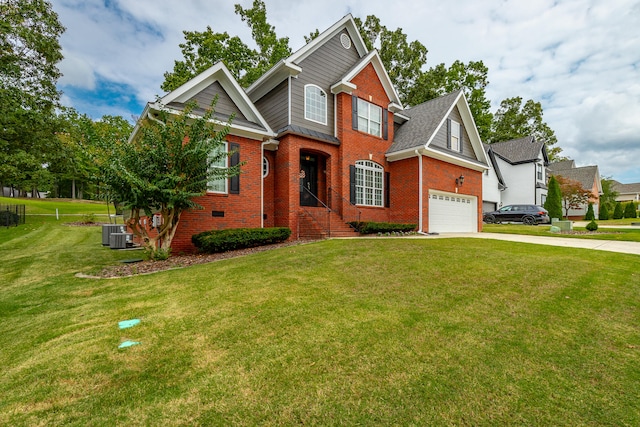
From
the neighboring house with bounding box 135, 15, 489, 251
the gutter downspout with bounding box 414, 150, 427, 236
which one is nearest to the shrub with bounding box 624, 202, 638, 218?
the neighboring house with bounding box 135, 15, 489, 251

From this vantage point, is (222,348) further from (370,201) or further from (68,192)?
(68,192)

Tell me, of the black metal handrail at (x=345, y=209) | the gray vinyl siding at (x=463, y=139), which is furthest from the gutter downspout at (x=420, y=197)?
the black metal handrail at (x=345, y=209)

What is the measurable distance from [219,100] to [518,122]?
42296 mm

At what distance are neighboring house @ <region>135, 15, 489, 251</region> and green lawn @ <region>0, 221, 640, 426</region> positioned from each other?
5683mm

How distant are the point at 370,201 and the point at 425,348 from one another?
11.4m

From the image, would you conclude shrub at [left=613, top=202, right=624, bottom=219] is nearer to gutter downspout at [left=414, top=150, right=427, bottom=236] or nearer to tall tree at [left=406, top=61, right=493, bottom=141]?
tall tree at [left=406, top=61, right=493, bottom=141]

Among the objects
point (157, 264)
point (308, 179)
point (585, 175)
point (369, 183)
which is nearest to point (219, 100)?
point (308, 179)

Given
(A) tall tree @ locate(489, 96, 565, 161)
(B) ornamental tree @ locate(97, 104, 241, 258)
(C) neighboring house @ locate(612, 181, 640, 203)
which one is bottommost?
(B) ornamental tree @ locate(97, 104, 241, 258)

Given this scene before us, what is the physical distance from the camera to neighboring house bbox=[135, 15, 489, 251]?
11.0m

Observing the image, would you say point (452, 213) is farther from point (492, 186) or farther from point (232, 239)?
point (492, 186)

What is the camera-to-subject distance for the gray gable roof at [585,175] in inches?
1474

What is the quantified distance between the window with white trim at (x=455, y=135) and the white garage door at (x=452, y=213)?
2.55 metres

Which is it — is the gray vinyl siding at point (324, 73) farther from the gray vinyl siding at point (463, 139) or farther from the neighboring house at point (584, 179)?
the neighboring house at point (584, 179)

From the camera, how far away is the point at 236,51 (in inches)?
970
